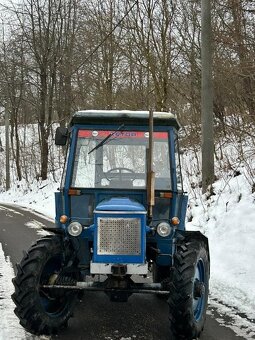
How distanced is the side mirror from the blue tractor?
11mm

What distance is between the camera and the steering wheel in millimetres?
5273

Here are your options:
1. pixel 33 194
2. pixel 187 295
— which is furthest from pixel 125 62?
pixel 187 295

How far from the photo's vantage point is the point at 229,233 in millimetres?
8570

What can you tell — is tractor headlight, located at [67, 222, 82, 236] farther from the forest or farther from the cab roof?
the forest

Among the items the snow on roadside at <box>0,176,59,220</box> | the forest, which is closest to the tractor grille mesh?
the forest

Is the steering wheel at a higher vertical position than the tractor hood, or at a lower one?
higher

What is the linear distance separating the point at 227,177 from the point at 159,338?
22.0 ft

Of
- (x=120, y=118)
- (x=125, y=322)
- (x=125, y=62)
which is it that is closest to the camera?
(x=125, y=322)

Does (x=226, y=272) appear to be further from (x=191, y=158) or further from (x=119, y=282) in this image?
(x=191, y=158)

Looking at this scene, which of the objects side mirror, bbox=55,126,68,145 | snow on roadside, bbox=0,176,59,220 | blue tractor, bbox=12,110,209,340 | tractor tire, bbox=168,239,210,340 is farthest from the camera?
snow on roadside, bbox=0,176,59,220

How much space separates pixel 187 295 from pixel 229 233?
14.5ft

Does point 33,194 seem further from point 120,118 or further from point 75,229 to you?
point 75,229

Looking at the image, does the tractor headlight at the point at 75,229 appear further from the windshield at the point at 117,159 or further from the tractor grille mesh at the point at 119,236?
the windshield at the point at 117,159

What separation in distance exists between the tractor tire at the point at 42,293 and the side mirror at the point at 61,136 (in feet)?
3.43
